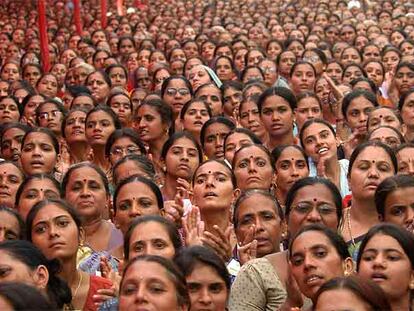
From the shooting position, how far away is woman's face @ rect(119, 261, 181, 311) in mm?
3811

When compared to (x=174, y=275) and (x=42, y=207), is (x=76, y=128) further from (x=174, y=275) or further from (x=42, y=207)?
(x=174, y=275)

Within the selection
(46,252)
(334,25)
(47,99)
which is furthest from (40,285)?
(334,25)

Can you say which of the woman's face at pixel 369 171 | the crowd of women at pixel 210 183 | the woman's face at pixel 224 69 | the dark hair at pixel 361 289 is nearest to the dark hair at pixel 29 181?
the crowd of women at pixel 210 183

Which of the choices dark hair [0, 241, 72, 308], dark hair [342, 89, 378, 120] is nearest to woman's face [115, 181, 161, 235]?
dark hair [0, 241, 72, 308]

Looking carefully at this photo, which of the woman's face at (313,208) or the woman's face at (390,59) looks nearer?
the woman's face at (313,208)

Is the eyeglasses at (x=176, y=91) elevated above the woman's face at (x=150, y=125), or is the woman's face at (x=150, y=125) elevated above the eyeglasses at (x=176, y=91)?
the eyeglasses at (x=176, y=91)

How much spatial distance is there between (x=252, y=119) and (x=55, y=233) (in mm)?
3474

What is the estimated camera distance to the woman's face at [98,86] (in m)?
10.1

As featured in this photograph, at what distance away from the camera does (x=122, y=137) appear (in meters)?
7.24

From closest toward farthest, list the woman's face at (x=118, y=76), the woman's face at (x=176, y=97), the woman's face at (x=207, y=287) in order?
the woman's face at (x=207, y=287) < the woman's face at (x=176, y=97) < the woman's face at (x=118, y=76)

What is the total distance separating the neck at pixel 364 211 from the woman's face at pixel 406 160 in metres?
0.53

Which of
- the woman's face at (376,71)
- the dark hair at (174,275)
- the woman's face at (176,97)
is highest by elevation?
the woman's face at (376,71)

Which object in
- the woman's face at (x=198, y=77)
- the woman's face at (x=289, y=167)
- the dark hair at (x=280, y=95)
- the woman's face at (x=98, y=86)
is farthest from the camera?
the woman's face at (x=198, y=77)

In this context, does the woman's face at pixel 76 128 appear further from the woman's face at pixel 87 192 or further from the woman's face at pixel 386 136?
the woman's face at pixel 386 136
